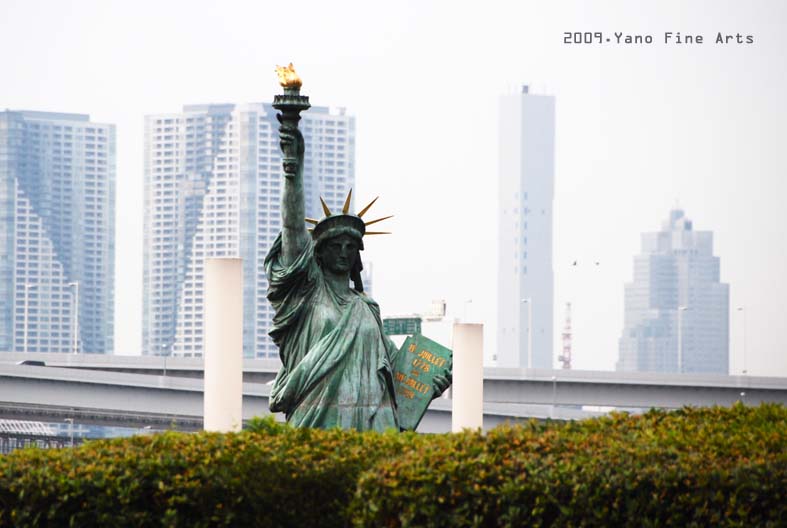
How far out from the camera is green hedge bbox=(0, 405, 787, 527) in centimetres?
945

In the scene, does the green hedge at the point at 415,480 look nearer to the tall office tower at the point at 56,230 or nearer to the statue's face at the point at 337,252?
the statue's face at the point at 337,252

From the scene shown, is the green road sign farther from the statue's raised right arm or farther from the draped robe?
the statue's raised right arm

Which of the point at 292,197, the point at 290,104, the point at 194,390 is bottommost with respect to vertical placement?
the point at 194,390

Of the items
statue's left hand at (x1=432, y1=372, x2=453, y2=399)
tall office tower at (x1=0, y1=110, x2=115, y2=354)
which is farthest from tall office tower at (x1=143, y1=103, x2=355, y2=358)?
statue's left hand at (x1=432, y1=372, x2=453, y2=399)

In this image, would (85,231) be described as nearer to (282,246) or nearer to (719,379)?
(719,379)

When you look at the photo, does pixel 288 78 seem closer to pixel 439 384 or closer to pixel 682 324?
pixel 439 384

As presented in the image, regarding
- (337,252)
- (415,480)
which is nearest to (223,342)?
(337,252)

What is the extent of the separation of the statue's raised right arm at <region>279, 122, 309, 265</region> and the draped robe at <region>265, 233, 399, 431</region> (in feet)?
0.30

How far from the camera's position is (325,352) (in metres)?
14.3

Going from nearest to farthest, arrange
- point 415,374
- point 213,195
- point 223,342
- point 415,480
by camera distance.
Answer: point 415,480
point 223,342
point 415,374
point 213,195

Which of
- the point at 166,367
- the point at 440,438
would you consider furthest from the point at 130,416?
the point at 440,438

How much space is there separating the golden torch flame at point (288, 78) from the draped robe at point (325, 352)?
1.36 meters

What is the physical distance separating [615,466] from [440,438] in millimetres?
1191

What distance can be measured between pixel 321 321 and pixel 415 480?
16.4 feet
